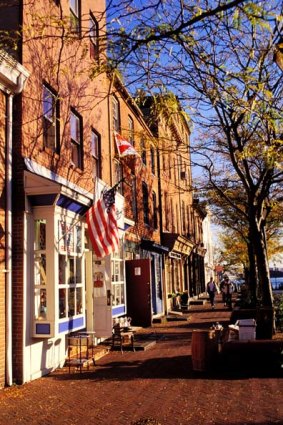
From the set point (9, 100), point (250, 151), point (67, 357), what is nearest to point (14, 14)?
point (9, 100)

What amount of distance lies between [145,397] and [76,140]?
7210mm

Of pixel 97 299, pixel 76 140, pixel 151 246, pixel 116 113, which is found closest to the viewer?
pixel 76 140

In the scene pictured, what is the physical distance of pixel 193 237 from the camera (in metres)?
39.9

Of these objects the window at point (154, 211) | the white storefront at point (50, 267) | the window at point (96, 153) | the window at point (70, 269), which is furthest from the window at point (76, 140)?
the window at point (154, 211)

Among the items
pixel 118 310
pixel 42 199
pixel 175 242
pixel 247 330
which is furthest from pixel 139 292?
pixel 42 199

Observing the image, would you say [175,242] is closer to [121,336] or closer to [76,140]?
[121,336]

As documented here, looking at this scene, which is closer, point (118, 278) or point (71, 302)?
point (71, 302)

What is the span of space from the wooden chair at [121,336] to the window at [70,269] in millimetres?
1806

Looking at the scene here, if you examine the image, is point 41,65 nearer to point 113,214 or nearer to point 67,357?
point 113,214

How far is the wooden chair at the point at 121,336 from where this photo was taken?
41.6 ft

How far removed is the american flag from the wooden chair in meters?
2.60

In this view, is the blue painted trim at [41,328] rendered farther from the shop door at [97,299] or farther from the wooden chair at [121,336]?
the shop door at [97,299]

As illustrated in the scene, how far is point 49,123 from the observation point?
36.0 ft

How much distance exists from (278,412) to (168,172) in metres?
22.6
